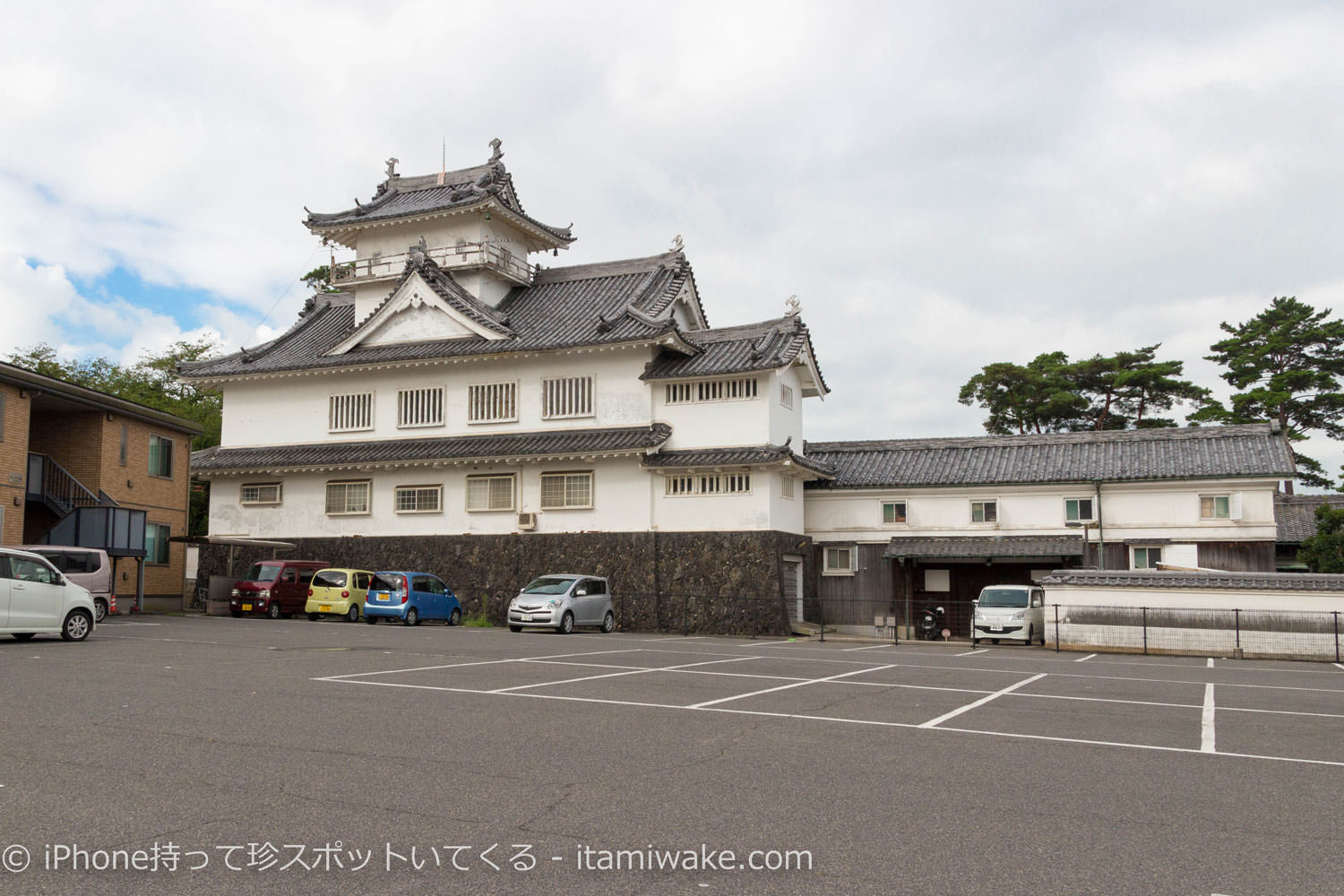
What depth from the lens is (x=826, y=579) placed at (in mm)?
35625

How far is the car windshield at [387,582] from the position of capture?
30812mm

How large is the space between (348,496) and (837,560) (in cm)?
A: 1735

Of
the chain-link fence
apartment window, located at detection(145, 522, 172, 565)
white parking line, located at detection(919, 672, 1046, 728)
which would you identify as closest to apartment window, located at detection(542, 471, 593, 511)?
apartment window, located at detection(145, 522, 172, 565)

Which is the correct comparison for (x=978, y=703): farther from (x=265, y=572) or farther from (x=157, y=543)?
(x=157, y=543)

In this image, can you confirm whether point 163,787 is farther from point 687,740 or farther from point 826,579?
point 826,579

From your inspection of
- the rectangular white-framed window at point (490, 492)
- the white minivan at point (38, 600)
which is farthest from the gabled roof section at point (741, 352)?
the white minivan at point (38, 600)

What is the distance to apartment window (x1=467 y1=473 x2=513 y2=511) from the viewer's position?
3516cm

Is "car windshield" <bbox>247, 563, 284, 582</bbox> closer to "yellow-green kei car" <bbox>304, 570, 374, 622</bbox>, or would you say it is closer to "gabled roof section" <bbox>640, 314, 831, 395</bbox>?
"yellow-green kei car" <bbox>304, 570, 374, 622</bbox>

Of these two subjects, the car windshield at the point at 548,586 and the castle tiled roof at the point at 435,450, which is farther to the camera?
the castle tiled roof at the point at 435,450

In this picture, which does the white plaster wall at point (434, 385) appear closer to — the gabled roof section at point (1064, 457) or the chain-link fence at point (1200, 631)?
the gabled roof section at point (1064, 457)

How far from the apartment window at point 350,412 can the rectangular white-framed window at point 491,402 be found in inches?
159

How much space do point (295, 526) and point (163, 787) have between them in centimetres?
3209

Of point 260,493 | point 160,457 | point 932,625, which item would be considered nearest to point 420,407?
point 260,493

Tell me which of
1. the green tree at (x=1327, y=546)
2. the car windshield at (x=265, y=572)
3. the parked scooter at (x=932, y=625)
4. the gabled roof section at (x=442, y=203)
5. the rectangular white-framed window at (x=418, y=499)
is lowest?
the parked scooter at (x=932, y=625)
